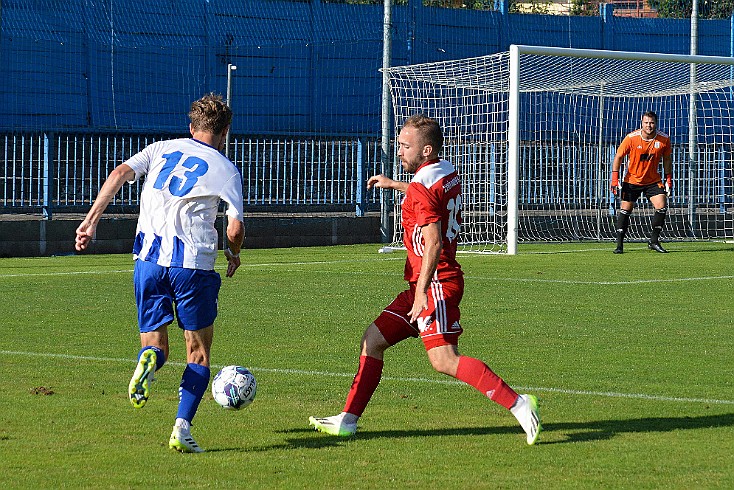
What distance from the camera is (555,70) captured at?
2577 cm

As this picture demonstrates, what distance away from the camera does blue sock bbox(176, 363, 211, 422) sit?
6.29 m

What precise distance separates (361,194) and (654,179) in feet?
17.9

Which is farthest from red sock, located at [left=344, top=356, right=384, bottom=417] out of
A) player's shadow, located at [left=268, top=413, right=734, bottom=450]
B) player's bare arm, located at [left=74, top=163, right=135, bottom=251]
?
player's bare arm, located at [left=74, top=163, right=135, bottom=251]

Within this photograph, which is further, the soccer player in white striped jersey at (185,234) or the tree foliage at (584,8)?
the tree foliage at (584,8)

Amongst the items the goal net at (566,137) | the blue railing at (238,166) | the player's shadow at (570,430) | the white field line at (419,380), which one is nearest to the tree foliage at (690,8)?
the goal net at (566,137)

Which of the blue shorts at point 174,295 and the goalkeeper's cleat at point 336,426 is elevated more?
the blue shorts at point 174,295

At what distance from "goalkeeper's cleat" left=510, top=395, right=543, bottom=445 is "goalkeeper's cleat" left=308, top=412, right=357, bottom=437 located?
83 cm

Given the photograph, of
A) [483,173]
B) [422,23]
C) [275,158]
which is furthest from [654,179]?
[422,23]

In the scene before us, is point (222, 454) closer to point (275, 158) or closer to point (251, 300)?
point (251, 300)

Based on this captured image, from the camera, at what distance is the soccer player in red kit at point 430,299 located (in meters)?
6.45

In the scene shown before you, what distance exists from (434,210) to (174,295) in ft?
4.37

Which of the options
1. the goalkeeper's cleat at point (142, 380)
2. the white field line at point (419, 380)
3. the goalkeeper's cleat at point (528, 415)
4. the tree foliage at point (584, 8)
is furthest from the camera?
the tree foliage at point (584, 8)

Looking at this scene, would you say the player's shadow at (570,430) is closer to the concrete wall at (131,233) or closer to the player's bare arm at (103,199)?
the player's bare arm at (103,199)

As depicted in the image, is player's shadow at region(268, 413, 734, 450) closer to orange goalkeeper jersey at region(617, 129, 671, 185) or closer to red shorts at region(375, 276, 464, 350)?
red shorts at region(375, 276, 464, 350)
